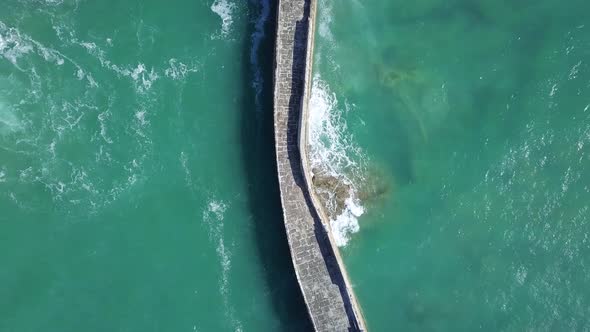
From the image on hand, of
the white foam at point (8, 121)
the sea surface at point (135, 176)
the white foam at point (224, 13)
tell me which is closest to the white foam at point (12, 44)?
the sea surface at point (135, 176)

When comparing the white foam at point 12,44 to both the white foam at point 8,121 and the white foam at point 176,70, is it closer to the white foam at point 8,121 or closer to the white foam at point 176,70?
the white foam at point 8,121

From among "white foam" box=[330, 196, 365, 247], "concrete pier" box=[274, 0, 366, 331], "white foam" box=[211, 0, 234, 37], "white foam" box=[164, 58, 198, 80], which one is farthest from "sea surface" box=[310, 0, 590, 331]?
"white foam" box=[164, 58, 198, 80]

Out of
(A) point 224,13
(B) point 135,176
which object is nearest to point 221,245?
(B) point 135,176

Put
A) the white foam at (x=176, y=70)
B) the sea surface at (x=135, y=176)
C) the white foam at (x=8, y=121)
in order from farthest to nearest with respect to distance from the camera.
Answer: the white foam at (x=176, y=70), the white foam at (x=8, y=121), the sea surface at (x=135, y=176)

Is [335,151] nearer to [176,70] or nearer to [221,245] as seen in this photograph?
[221,245]

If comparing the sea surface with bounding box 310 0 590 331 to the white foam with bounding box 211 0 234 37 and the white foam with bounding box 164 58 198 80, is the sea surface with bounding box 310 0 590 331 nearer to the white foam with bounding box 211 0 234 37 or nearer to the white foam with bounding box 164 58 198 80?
→ the white foam with bounding box 211 0 234 37

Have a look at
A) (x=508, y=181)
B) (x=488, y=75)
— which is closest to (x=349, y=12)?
(x=488, y=75)

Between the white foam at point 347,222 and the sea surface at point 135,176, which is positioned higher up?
the sea surface at point 135,176
